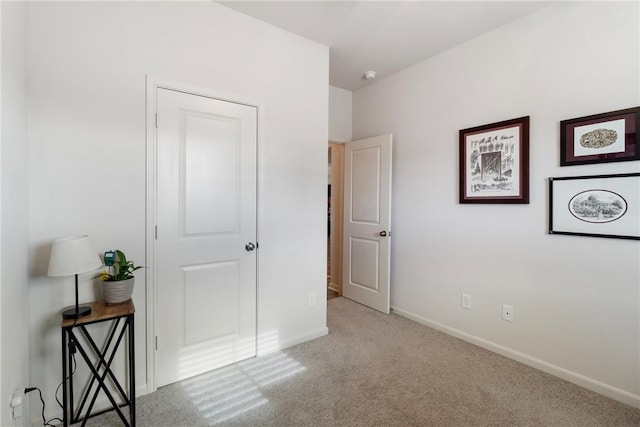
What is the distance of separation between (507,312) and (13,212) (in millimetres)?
3199

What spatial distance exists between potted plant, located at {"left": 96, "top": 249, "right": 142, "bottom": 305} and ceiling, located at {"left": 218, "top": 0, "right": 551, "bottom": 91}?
6.15 feet

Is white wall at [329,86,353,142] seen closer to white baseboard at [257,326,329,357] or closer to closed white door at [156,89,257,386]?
closed white door at [156,89,257,386]

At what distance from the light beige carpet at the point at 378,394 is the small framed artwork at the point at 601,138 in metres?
1.54

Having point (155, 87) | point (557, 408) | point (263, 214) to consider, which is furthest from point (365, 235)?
point (155, 87)

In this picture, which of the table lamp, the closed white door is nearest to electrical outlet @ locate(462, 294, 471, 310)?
the closed white door

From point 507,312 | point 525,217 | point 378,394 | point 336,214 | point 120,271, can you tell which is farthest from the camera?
point 336,214

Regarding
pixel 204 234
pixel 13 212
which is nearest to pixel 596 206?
pixel 204 234

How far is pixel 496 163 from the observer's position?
2.54 m

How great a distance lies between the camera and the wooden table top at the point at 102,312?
58.8 inches

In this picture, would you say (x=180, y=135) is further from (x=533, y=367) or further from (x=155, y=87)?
(x=533, y=367)

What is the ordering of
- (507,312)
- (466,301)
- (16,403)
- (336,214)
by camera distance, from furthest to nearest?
(336,214)
(466,301)
(507,312)
(16,403)

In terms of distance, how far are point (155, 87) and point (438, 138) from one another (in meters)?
2.43

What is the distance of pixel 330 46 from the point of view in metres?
2.79

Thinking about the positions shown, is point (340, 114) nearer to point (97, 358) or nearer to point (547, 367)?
point (547, 367)
